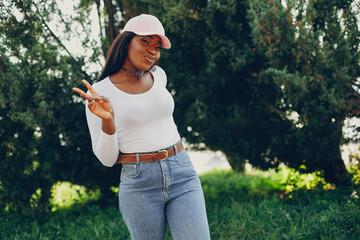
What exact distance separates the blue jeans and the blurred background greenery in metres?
1.85

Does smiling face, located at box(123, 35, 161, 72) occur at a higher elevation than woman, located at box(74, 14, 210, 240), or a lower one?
higher

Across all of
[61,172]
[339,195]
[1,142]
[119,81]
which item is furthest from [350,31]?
[1,142]

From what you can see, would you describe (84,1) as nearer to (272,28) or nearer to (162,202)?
(272,28)

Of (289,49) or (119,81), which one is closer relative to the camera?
(119,81)

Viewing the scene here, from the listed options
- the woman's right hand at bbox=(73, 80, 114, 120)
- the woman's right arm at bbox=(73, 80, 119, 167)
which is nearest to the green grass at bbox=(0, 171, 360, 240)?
the woman's right arm at bbox=(73, 80, 119, 167)

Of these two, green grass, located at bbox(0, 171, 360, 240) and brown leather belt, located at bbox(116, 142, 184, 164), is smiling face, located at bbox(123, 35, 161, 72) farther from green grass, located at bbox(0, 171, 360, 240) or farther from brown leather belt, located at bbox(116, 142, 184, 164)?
green grass, located at bbox(0, 171, 360, 240)

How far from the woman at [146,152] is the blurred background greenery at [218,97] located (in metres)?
1.88

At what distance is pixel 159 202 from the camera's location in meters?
2.16

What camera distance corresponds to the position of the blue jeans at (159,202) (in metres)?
2.12

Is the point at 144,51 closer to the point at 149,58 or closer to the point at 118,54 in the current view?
the point at 149,58

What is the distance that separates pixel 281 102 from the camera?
4934 mm

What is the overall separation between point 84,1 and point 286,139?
3340 millimetres

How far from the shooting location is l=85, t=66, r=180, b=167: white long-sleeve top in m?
2.16

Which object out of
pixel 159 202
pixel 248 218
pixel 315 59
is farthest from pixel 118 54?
pixel 315 59
